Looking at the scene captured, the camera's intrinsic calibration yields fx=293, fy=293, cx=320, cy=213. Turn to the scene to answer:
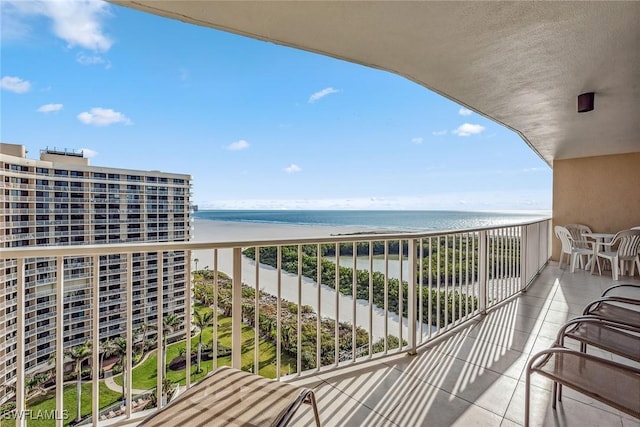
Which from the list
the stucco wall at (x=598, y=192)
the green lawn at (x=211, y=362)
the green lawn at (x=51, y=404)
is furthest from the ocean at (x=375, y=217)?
the green lawn at (x=51, y=404)

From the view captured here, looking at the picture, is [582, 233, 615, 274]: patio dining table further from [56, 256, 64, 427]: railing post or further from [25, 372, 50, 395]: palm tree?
[25, 372, 50, 395]: palm tree

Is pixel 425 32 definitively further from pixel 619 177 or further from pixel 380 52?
pixel 619 177

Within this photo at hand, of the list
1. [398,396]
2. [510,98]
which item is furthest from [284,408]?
[510,98]

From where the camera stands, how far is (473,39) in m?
2.08

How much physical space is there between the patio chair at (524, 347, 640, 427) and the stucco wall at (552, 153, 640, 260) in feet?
22.0

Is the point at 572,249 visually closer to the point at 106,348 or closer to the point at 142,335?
the point at 142,335

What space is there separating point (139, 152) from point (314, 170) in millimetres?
19012

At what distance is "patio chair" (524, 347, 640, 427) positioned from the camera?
3.91ft

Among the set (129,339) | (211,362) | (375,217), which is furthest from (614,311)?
(375,217)

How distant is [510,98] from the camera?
10.5 ft

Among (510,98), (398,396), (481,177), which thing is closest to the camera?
(398,396)

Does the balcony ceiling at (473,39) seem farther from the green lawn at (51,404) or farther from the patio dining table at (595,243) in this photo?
the patio dining table at (595,243)

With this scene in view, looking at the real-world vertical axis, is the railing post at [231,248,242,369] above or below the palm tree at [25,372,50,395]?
above

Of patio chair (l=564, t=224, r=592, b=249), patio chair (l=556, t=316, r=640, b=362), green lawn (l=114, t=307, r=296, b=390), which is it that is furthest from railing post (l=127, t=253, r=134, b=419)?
patio chair (l=564, t=224, r=592, b=249)
